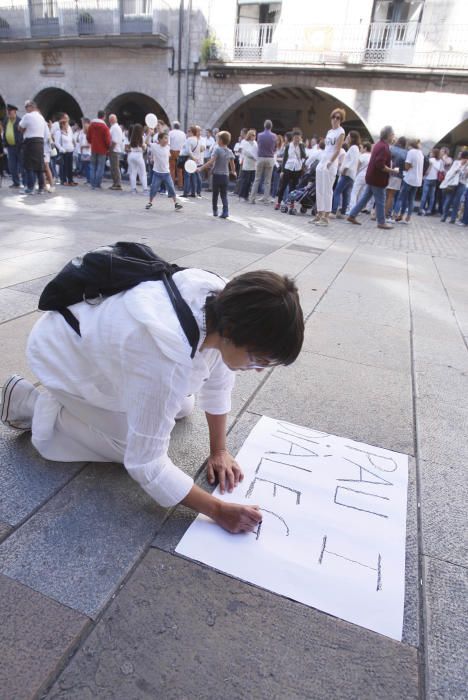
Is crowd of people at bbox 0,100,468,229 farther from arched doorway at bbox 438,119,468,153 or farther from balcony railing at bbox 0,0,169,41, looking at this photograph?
balcony railing at bbox 0,0,169,41

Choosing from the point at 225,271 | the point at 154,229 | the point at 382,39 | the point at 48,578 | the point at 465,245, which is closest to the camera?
the point at 48,578

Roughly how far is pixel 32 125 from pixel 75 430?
29.1ft

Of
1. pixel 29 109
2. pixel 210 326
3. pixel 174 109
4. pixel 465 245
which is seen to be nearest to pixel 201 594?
pixel 210 326

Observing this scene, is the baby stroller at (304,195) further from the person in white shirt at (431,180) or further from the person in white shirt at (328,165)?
the person in white shirt at (431,180)

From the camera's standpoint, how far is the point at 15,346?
9.23 ft

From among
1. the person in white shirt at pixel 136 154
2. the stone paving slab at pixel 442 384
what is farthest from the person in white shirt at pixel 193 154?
the stone paving slab at pixel 442 384

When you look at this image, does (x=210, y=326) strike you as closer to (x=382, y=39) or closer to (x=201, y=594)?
(x=201, y=594)

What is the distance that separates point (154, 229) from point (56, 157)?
663 centimetres

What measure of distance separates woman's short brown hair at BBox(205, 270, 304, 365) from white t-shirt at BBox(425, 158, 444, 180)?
12421 mm

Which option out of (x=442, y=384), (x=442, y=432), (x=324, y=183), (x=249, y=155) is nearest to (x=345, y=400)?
(x=442, y=432)

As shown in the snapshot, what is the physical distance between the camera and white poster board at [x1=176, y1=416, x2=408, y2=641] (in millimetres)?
1420

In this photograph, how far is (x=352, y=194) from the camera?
1022 centimetres

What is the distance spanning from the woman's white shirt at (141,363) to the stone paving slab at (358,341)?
1.87 metres

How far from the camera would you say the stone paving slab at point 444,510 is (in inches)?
64.3
